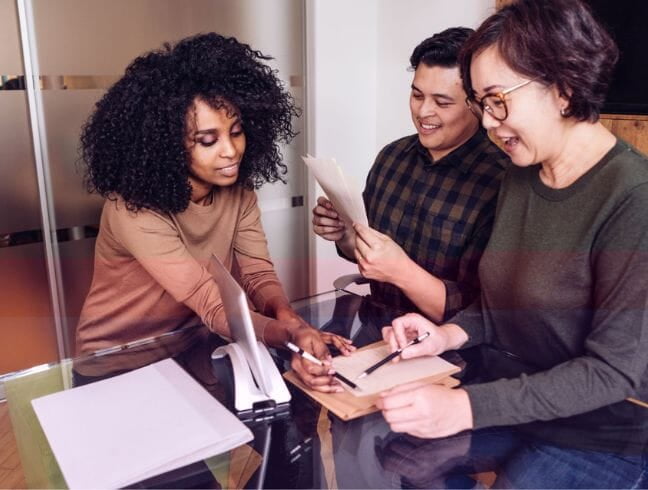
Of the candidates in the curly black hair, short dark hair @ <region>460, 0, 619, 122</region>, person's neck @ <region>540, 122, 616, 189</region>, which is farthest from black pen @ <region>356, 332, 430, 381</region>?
the curly black hair

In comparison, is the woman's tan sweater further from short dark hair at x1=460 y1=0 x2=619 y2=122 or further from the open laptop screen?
short dark hair at x1=460 y1=0 x2=619 y2=122

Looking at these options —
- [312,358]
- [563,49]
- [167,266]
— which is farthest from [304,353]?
[563,49]

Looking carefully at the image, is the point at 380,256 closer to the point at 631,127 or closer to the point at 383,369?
the point at 383,369

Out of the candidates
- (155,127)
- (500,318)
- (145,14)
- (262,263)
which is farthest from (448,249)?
(145,14)

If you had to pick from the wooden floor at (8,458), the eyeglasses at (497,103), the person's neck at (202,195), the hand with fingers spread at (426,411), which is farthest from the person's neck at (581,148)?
the wooden floor at (8,458)

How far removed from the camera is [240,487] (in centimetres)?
90

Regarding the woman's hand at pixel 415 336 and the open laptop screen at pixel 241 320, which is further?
the woman's hand at pixel 415 336

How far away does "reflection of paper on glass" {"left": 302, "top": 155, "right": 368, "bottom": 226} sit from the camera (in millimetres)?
1354

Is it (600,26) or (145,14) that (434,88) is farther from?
(145,14)

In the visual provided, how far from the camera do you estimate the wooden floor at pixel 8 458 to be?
1.03 meters

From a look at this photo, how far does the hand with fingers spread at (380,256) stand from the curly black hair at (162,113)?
475mm

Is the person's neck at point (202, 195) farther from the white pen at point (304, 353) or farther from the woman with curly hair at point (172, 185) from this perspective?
the white pen at point (304, 353)

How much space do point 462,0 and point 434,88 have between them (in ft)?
3.75

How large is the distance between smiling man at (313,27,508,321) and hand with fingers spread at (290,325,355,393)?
0.84 feet
